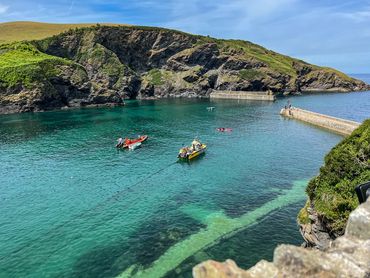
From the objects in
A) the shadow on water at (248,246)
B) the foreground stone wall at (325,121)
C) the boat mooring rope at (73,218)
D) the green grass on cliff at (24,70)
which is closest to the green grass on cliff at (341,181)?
the shadow on water at (248,246)

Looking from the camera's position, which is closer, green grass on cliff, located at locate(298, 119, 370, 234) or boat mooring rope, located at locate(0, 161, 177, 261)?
green grass on cliff, located at locate(298, 119, 370, 234)

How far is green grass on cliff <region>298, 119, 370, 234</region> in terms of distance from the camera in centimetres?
3089

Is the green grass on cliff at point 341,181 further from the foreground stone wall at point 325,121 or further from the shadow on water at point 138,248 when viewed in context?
the foreground stone wall at point 325,121

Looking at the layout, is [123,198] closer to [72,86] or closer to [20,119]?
[20,119]

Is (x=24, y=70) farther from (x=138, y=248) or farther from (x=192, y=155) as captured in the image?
(x=138, y=248)

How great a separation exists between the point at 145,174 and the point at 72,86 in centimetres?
13940

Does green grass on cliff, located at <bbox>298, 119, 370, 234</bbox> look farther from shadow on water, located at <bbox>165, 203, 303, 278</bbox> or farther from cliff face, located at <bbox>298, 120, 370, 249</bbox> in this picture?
shadow on water, located at <bbox>165, 203, 303, 278</bbox>

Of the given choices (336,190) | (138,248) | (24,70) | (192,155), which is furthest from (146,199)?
(24,70)

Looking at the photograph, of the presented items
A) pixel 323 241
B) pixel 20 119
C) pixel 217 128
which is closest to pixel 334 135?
pixel 217 128

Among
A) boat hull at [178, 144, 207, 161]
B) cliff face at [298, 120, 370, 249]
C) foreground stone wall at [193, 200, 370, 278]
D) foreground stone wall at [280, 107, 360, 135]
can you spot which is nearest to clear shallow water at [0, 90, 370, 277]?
boat hull at [178, 144, 207, 161]

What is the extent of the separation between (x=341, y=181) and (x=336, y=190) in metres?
0.95

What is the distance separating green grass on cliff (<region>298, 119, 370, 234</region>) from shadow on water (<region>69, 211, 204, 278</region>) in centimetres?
1730

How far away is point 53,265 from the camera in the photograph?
38.3m

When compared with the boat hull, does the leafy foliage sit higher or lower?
higher
